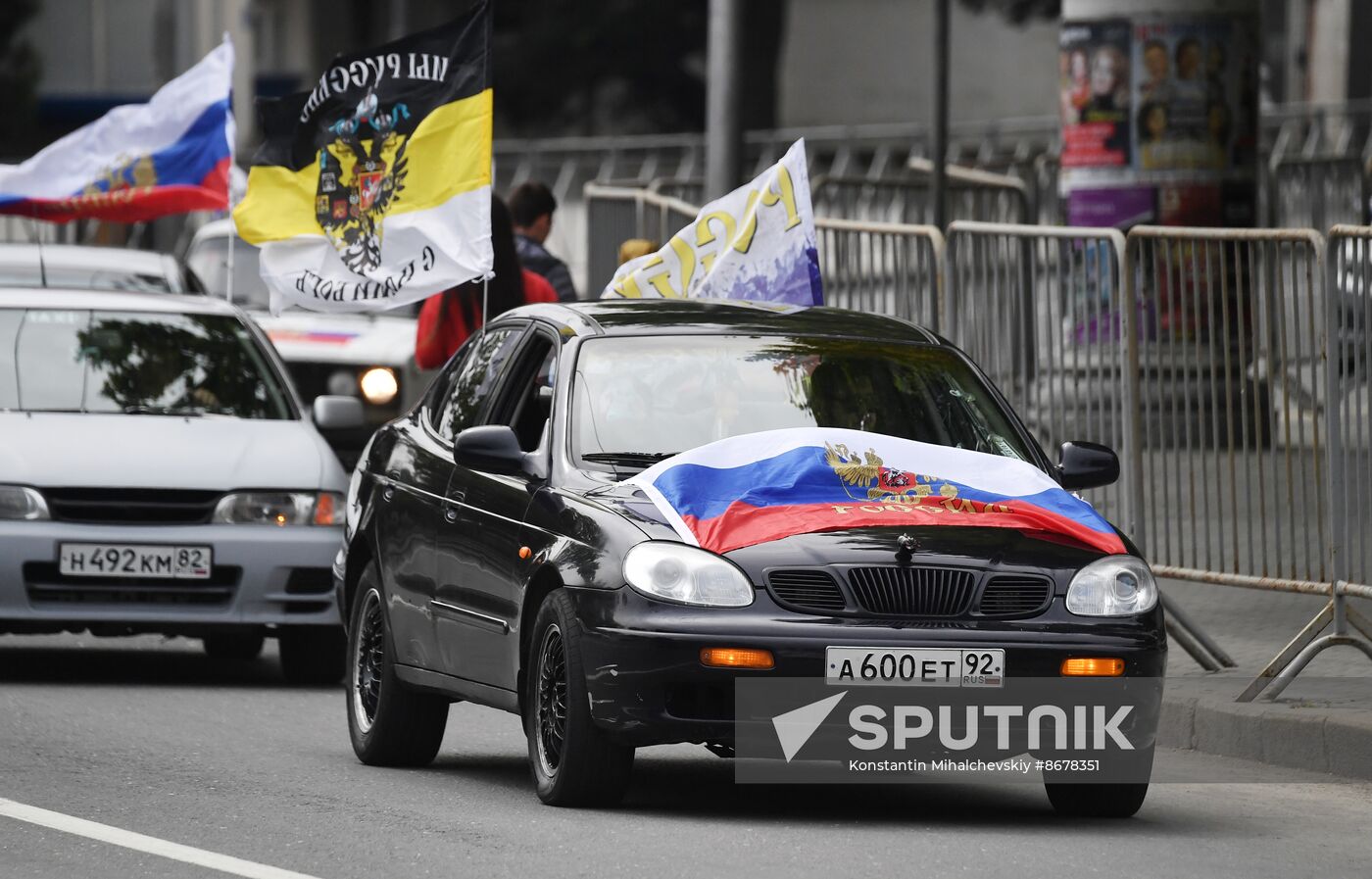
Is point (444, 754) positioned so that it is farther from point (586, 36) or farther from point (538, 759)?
point (586, 36)

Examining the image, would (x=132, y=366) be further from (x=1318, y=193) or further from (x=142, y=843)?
(x=1318, y=193)

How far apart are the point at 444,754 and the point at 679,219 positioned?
7.71 m

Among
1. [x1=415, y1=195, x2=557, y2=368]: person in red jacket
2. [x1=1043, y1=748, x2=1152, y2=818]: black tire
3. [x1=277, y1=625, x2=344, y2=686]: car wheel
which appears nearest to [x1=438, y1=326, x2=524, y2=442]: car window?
[x1=1043, y1=748, x2=1152, y2=818]: black tire

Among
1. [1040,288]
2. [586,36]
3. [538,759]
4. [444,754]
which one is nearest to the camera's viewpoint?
[538,759]

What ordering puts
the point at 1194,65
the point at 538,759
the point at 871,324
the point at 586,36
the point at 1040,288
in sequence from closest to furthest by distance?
the point at 538,759 → the point at 871,324 → the point at 1040,288 → the point at 1194,65 → the point at 586,36

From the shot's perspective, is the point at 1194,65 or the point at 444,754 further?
the point at 1194,65

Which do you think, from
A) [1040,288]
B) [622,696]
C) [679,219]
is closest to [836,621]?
[622,696]

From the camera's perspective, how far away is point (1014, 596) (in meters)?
7.71

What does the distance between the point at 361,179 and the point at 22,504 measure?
214 centimetres

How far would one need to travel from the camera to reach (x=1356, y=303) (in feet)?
32.2

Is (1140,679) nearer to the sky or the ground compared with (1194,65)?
nearer to the ground

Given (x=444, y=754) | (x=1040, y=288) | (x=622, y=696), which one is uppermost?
(x=1040, y=288)

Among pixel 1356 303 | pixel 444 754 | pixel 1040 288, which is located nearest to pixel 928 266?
pixel 1040 288

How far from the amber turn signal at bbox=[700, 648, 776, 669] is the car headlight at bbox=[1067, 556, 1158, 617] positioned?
0.85 meters
